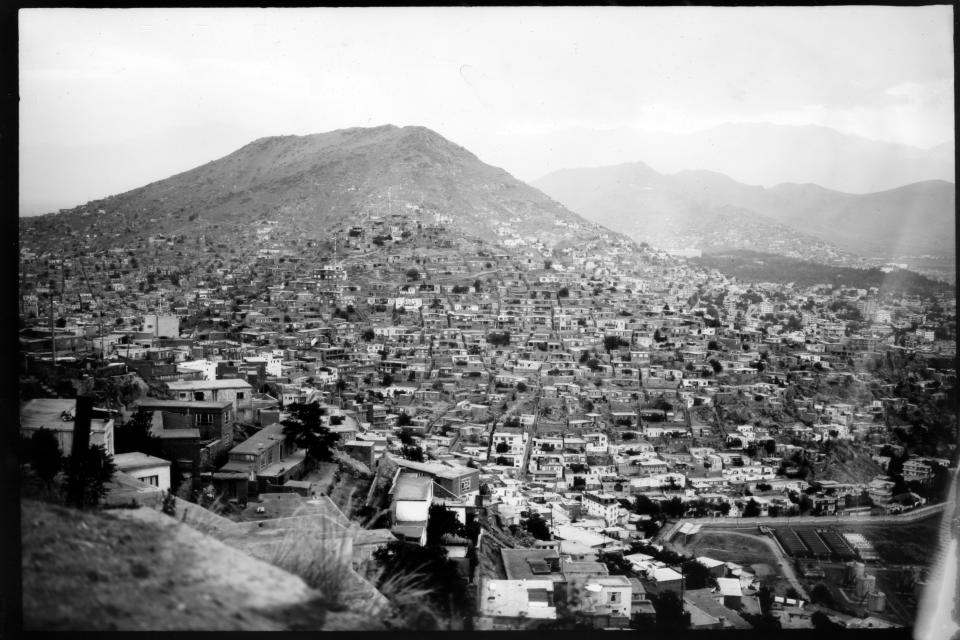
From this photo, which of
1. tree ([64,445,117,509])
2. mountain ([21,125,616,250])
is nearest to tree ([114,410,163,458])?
tree ([64,445,117,509])

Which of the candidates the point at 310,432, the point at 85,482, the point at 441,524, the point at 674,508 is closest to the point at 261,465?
the point at 310,432

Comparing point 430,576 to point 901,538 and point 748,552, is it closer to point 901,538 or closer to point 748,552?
point 748,552

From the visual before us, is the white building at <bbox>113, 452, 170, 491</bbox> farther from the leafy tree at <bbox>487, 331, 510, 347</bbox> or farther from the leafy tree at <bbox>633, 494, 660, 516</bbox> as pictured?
the leafy tree at <bbox>487, 331, 510, 347</bbox>

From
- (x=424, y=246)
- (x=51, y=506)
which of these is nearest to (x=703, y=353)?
(x=424, y=246)

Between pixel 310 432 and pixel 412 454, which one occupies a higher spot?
pixel 310 432

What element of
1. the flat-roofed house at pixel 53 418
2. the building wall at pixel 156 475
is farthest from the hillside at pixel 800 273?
the flat-roofed house at pixel 53 418

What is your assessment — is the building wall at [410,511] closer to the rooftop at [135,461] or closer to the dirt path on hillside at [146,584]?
the rooftop at [135,461]

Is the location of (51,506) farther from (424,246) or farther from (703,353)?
(424,246)
